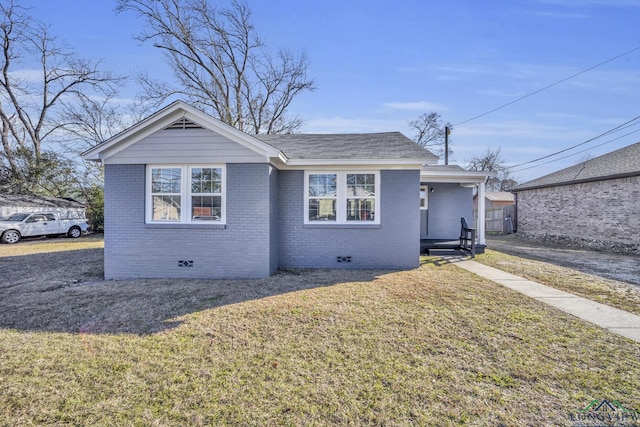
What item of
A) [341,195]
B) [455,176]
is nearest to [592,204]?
[455,176]

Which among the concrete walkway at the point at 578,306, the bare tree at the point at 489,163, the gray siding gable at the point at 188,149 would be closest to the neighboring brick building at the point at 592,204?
the concrete walkway at the point at 578,306

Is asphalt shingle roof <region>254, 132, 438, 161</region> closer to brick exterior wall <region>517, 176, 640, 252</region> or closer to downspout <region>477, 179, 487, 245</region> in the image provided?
downspout <region>477, 179, 487, 245</region>

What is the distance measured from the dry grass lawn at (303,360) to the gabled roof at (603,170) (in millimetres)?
13199

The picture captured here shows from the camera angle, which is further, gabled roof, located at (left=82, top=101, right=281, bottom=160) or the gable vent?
the gable vent

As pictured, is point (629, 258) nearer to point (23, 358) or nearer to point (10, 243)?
point (23, 358)

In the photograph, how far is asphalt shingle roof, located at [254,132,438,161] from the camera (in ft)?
26.1

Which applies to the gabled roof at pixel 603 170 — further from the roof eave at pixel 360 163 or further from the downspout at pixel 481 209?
the roof eave at pixel 360 163

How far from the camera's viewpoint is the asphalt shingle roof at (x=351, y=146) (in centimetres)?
796

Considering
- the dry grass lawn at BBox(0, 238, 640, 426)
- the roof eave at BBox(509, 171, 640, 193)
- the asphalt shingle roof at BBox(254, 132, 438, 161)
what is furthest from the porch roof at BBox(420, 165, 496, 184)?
the roof eave at BBox(509, 171, 640, 193)

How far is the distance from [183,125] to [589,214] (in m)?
19.3

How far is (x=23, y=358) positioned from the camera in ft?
10.8

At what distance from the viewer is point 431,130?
30781 mm

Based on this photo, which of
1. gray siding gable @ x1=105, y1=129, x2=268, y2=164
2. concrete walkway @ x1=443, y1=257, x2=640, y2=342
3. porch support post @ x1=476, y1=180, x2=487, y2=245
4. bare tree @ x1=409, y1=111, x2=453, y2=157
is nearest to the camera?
concrete walkway @ x1=443, y1=257, x2=640, y2=342
